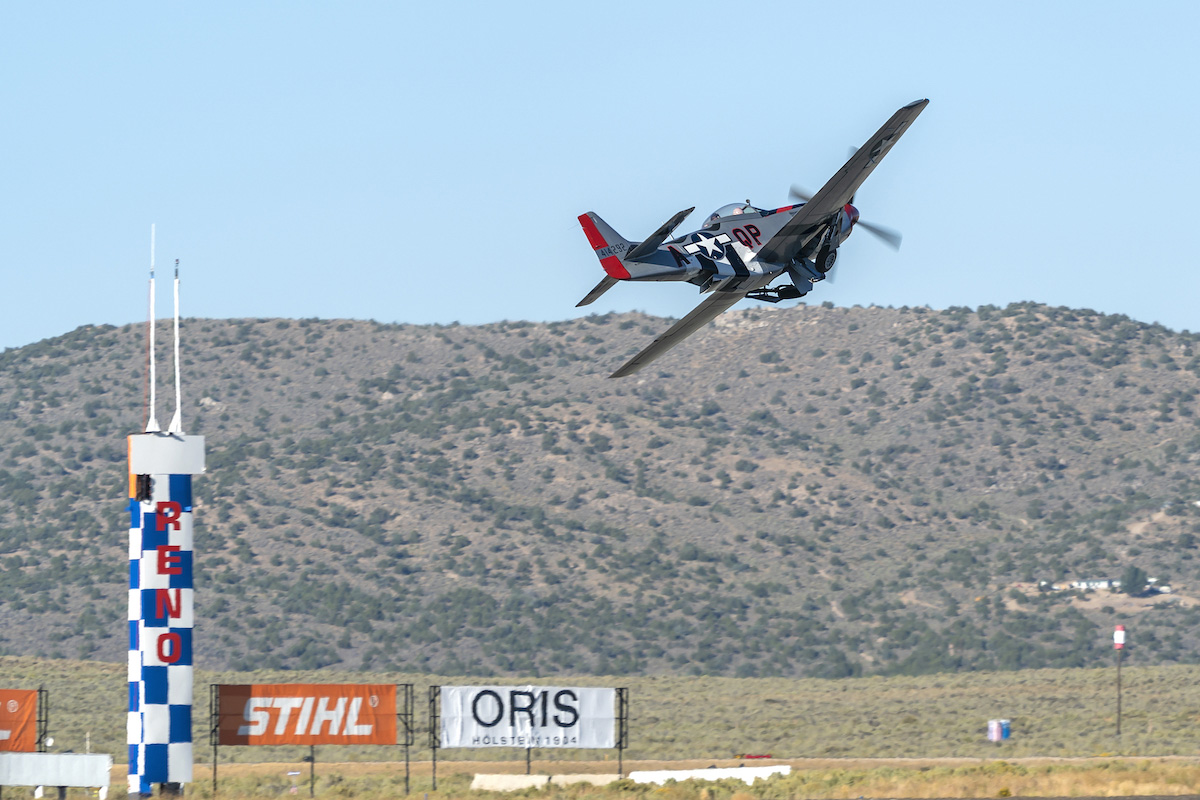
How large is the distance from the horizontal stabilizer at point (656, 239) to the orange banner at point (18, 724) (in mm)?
20650

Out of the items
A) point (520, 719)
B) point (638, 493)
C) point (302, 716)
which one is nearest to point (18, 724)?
point (302, 716)

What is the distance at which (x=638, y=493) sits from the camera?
139 m

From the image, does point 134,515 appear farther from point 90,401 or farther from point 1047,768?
point 90,401

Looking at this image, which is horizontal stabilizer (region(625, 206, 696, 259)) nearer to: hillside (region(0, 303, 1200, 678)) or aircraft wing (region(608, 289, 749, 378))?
aircraft wing (region(608, 289, 749, 378))

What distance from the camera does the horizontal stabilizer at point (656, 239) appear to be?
96.0ft

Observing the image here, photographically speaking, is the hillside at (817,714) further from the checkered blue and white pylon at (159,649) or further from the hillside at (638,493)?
the hillside at (638,493)

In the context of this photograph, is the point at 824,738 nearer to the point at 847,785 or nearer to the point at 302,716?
the point at 847,785

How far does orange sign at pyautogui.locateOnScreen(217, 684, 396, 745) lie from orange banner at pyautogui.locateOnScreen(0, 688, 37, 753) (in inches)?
189

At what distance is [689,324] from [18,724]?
2129 cm

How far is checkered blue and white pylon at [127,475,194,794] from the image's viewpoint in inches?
1394

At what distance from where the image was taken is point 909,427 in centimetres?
15662

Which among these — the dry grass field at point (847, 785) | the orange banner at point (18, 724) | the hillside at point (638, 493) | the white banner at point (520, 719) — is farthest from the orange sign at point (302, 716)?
the hillside at point (638, 493)

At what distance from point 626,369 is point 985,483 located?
120475 mm

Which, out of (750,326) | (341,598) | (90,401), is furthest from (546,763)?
(750,326)
